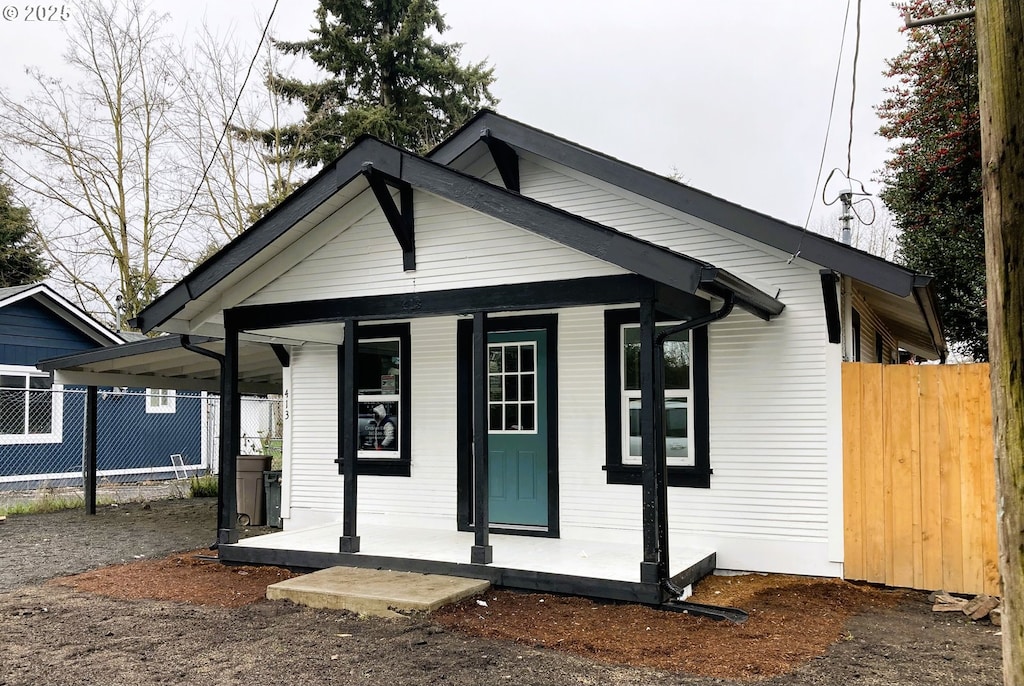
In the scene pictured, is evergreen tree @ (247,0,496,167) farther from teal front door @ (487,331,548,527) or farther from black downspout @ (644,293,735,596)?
black downspout @ (644,293,735,596)

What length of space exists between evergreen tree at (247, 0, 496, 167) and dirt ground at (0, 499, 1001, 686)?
20.7 m

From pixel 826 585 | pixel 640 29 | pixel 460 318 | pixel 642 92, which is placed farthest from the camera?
pixel 642 92

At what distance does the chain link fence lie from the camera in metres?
16.2

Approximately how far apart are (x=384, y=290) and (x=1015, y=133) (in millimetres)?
5974

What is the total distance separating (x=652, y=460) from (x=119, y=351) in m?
8.23

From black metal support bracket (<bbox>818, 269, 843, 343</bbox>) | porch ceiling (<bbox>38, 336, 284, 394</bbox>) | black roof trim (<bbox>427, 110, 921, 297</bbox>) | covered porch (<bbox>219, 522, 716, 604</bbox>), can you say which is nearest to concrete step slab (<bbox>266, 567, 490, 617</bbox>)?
covered porch (<bbox>219, 522, 716, 604</bbox>)

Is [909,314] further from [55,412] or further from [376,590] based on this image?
[55,412]

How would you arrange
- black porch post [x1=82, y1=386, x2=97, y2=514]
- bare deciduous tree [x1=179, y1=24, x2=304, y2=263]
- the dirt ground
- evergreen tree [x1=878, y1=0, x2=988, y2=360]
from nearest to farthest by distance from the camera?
the dirt ground, black porch post [x1=82, y1=386, x2=97, y2=514], evergreen tree [x1=878, y1=0, x2=988, y2=360], bare deciduous tree [x1=179, y1=24, x2=304, y2=263]

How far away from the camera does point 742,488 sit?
750 centimetres

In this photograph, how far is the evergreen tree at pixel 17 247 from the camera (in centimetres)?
2275

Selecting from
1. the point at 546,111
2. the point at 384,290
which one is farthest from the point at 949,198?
the point at 546,111

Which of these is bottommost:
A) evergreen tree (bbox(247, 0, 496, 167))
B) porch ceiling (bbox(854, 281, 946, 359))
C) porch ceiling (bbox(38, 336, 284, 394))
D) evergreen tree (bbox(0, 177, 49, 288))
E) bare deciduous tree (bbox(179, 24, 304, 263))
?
porch ceiling (bbox(38, 336, 284, 394))

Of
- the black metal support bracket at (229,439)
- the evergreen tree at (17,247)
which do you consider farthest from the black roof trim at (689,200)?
the evergreen tree at (17,247)

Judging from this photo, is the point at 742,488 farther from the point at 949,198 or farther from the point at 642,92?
the point at 642,92
